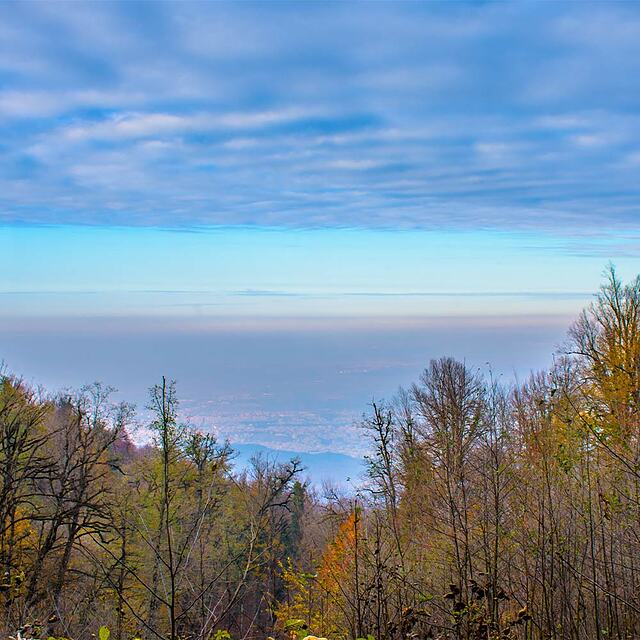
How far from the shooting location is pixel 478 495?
8.06 metres

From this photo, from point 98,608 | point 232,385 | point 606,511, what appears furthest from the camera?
point 232,385

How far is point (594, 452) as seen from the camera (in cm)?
850

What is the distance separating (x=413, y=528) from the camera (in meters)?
13.5

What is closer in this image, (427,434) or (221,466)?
(221,466)

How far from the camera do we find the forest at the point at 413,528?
14.9ft

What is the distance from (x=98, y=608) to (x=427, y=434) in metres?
12.2

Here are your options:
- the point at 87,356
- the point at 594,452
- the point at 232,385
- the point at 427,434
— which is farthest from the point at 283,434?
the point at 594,452

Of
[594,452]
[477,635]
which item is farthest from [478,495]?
[477,635]

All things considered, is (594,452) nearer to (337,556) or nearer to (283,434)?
(337,556)

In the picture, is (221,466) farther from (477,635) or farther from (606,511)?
(606,511)

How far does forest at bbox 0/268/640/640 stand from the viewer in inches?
179

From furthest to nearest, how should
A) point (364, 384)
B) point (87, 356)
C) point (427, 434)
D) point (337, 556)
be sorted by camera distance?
point (87, 356) → point (364, 384) → point (427, 434) → point (337, 556)

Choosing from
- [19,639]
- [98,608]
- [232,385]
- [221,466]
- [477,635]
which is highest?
[232,385]

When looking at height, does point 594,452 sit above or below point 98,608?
above
